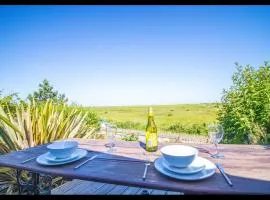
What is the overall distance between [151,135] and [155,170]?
468mm

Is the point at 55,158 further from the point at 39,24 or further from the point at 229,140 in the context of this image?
the point at 39,24

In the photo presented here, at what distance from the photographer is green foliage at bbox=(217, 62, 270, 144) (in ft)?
10.4

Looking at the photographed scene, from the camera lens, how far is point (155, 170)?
130 cm

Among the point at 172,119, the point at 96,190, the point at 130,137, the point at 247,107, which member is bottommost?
the point at 172,119

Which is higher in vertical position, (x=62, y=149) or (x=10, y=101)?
(x=10, y=101)

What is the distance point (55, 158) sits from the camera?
4.85ft

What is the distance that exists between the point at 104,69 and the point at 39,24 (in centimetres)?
1482

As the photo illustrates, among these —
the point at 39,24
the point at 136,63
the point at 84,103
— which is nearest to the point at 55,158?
the point at 84,103

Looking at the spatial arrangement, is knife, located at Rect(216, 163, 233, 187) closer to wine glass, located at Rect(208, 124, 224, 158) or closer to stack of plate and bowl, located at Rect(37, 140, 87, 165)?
wine glass, located at Rect(208, 124, 224, 158)

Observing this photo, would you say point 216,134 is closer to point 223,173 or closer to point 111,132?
point 223,173

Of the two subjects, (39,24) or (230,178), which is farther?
(39,24)

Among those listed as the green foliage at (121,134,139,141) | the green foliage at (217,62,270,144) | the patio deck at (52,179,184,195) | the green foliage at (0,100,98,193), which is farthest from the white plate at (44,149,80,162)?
the green foliage at (121,134,139,141)

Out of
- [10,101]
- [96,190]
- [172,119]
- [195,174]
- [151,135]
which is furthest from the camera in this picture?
[172,119]

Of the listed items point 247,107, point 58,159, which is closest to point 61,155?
point 58,159
